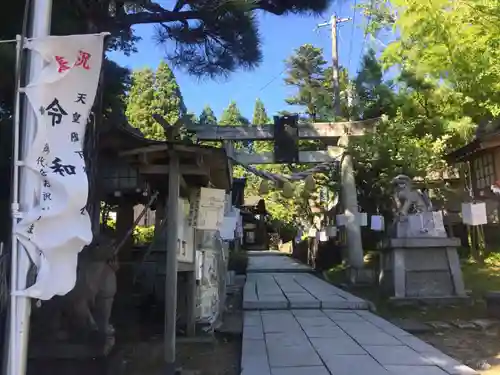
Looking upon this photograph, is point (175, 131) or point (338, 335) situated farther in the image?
point (175, 131)

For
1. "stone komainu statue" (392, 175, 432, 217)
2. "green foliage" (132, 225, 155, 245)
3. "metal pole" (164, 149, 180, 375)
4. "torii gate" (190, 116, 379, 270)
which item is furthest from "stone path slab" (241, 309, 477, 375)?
"green foliage" (132, 225, 155, 245)

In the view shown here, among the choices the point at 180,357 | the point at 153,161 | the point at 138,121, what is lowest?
the point at 180,357

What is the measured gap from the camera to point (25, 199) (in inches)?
126

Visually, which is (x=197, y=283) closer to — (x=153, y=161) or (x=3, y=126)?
(x=153, y=161)

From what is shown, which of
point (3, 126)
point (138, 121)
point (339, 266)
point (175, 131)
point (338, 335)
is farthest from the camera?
point (138, 121)

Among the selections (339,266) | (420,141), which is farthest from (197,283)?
(339,266)

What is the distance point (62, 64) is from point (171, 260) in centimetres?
290

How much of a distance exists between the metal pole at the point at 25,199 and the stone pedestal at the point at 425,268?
754 centimetres

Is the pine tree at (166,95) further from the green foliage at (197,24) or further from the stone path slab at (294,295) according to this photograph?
the green foliage at (197,24)

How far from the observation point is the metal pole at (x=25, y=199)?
305cm

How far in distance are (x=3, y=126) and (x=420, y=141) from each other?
1124 centimetres

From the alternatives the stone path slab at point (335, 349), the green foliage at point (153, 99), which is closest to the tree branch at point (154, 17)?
the stone path slab at point (335, 349)

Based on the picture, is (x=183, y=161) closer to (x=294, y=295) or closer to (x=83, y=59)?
(x=83, y=59)

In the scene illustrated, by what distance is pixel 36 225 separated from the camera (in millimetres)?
3156
